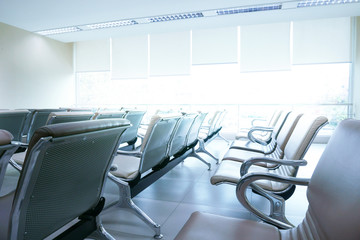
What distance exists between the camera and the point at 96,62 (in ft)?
27.7

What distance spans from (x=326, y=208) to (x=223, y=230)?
39 centimetres

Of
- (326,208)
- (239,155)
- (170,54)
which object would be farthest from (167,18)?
(326,208)

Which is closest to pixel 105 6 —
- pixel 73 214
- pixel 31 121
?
pixel 31 121

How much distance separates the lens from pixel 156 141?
1.95 metres

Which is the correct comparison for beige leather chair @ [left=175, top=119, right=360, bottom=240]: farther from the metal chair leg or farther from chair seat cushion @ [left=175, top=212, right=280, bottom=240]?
the metal chair leg

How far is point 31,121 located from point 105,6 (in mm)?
3342

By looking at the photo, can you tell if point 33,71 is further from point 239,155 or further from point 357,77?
point 357,77

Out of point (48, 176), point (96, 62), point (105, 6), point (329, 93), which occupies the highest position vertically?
point (105, 6)

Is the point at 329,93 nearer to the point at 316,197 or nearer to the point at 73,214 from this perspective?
the point at 316,197

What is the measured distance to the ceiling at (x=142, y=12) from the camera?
512 centimetres

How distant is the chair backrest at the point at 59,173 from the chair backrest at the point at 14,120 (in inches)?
76.3

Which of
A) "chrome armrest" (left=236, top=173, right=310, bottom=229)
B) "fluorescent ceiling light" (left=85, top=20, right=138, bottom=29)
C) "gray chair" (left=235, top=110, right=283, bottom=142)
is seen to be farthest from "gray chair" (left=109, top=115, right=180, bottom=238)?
"fluorescent ceiling light" (left=85, top=20, right=138, bottom=29)

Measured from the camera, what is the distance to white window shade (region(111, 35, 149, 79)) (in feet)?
25.7

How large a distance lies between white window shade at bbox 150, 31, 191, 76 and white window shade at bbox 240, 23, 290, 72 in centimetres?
159
